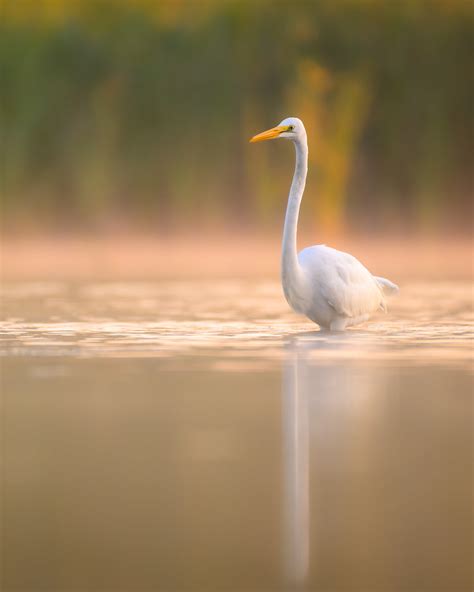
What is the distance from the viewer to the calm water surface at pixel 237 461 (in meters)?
3.46

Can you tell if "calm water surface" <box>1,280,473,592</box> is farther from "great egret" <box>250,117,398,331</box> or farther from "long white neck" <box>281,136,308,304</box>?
"long white neck" <box>281,136,308,304</box>

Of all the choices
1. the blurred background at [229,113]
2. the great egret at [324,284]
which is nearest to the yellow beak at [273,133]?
the great egret at [324,284]

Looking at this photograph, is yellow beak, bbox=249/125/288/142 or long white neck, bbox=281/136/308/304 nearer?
long white neck, bbox=281/136/308/304

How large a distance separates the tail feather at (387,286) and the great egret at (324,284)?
0.39 metres

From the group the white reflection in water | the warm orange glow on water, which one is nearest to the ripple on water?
the white reflection in water

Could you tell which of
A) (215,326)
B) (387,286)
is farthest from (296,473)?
(387,286)

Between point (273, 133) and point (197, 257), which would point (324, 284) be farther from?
point (197, 257)

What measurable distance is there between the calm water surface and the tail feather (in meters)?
0.81

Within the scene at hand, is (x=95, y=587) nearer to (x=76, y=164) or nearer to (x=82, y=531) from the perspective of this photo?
(x=82, y=531)

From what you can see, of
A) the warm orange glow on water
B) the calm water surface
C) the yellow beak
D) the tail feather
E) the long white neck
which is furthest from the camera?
the warm orange glow on water

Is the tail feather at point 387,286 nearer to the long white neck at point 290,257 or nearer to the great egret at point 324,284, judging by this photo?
the great egret at point 324,284

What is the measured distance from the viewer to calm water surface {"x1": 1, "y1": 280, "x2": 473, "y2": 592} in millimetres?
3461

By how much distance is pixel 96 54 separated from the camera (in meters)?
25.5

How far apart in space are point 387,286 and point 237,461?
530 cm
